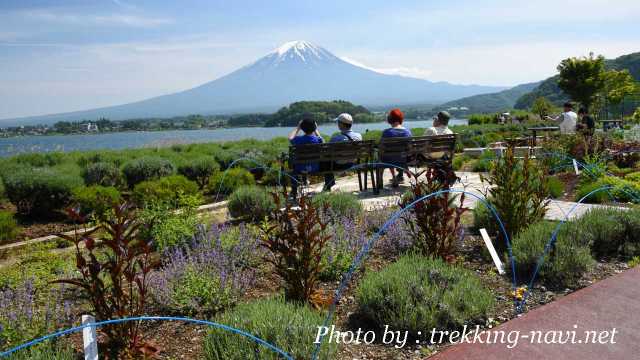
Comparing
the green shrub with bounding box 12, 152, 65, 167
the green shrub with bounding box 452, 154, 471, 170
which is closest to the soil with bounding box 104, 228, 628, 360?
the green shrub with bounding box 452, 154, 471, 170

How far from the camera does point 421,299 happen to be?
319 centimetres

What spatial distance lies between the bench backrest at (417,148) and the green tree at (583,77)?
26598 millimetres

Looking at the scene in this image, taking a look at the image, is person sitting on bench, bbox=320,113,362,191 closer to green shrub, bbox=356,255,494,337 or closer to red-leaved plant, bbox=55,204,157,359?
green shrub, bbox=356,255,494,337

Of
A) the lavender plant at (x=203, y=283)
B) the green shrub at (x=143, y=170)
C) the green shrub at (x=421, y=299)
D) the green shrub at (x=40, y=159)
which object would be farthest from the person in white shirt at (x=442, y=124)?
the green shrub at (x=40, y=159)

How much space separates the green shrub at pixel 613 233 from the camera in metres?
4.52

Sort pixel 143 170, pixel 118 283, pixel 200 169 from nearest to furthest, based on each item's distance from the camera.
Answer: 1. pixel 118 283
2. pixel 143 170
3. pixel 200 169

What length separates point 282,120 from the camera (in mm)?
41000

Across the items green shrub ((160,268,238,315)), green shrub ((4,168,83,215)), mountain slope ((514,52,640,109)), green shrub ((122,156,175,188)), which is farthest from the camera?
mountain slope ((514,52,640,109))

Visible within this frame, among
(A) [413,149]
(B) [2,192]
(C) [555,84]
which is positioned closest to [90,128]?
(B) [2,192]

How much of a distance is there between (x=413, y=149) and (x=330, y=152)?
1481mm

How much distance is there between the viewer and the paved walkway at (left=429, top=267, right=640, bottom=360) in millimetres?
2723

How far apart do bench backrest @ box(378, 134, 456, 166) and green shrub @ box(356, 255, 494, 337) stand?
4.58 meters

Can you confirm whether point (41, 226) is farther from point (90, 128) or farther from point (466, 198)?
point (90, 128)

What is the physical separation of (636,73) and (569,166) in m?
80.6
